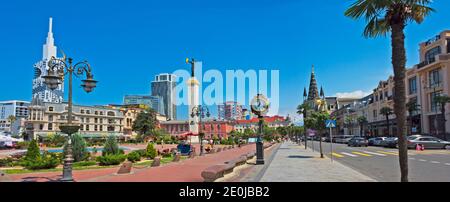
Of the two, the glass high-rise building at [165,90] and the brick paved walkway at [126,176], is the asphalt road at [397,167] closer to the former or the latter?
the brick paved walkway at [126,176]

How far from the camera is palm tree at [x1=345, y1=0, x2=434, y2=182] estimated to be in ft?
21.9

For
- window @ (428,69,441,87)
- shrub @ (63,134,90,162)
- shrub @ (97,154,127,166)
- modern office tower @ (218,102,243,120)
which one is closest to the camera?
shrub @ (97,154,127,166)

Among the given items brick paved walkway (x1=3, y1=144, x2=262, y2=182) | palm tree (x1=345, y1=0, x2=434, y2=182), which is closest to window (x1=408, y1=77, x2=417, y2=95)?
brick paved walkway (x1=3, y1=144, x2=262, y2=182)

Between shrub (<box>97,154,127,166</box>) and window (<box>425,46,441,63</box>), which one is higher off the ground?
window (<box>425,46,441,63</box>)

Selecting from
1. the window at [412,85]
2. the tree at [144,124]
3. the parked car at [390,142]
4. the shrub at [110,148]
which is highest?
the window at [412,85]

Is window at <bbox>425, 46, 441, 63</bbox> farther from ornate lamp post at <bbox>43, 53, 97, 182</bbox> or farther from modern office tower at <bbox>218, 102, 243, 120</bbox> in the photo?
modern office tower at <bbox>218, 102, 243, 120</bbox>

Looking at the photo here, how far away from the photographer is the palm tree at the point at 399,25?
6.67 metres

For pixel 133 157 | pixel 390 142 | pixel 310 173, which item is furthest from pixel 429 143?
pixel 133 157

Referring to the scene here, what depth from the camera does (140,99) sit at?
17412 centimetres

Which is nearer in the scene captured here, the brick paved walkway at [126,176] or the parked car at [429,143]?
the brick paved walkway at [126,176]

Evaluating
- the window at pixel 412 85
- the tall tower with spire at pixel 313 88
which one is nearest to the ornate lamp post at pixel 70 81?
the window at pixel 412 85

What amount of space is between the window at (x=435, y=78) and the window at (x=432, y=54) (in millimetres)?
1719
